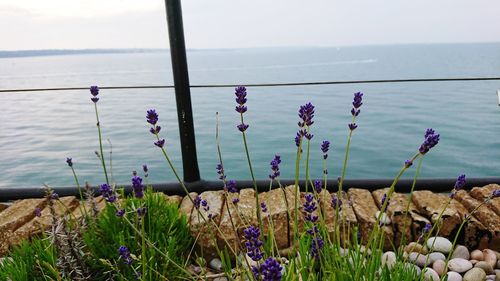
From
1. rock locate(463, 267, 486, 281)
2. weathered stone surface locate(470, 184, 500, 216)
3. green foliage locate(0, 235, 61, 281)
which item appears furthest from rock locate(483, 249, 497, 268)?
green foliage locate(0, 235, 61, 281)

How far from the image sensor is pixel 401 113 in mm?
22156

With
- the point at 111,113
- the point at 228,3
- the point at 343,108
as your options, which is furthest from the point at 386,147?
the point at 228,3

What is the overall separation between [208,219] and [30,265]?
2.41 ft

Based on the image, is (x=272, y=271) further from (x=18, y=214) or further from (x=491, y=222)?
(x=18, y=214)

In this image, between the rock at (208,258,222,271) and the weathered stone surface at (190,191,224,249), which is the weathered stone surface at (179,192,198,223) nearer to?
the weathered stone surface at (190,191,224,249)

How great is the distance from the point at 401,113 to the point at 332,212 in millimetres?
21673

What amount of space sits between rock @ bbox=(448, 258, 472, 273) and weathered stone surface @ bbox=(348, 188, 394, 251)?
27 centimetres

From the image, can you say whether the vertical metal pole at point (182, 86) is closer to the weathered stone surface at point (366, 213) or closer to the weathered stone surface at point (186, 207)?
the weathered stone surface at point (186, 207)

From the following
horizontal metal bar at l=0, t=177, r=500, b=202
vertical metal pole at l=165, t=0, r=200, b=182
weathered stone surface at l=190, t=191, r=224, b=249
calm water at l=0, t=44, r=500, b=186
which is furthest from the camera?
calm water at l=0, t=44, r=500, b=186

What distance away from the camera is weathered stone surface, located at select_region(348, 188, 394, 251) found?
1901 mm

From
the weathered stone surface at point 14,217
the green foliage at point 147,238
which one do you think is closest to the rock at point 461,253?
the green foliage at point 147,238

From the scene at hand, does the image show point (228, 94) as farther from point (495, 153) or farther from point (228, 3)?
point (228, 3)

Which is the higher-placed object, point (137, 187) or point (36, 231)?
point (137, 187)

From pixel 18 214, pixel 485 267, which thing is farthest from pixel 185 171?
pixel 485 267
